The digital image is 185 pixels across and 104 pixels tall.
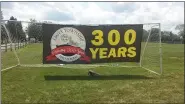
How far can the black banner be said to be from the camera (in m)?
12.3

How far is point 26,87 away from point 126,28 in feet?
16.0

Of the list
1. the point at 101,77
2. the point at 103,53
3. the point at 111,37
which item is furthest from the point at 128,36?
the point at 101,77

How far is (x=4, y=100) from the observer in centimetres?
781

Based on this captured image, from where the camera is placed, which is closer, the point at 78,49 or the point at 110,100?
the point at 110,100

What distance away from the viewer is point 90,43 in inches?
493

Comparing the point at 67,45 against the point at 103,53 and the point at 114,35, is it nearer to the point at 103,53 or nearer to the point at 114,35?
the point at 103,53

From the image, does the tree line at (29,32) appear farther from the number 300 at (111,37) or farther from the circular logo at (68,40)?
the number 300 at (111,37)

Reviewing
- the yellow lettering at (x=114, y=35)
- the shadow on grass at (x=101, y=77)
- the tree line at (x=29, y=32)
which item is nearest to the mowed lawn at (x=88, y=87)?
the shadow on grass at (x=101, y=77)

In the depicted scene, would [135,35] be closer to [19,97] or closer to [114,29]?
[114,29]

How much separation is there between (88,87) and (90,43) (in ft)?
10.4

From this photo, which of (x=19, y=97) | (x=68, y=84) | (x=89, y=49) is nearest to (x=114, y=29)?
(x=89, y=49)

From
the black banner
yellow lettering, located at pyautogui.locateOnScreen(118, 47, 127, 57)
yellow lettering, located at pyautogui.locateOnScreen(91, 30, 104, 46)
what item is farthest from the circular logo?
yellow lettering, located at pyautogui.locateOnScreen(118, 47, 127, 57)

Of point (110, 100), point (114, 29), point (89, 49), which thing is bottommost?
point (110, 100)

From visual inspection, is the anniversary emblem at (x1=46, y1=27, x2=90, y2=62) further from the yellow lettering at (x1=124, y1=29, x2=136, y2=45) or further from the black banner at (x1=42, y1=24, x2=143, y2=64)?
the yellow lettering at (x1=124, y1=29, x2=136, y2=45)
